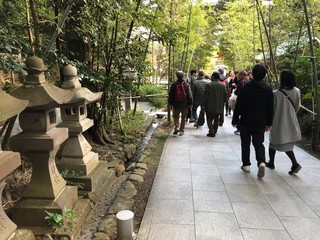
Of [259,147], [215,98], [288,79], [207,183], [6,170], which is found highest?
[288,79]

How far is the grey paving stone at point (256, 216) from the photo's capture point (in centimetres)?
324

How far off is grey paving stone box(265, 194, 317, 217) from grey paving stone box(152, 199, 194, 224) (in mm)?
1108

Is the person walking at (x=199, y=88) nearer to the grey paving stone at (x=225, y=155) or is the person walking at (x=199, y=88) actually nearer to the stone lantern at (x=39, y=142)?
the grey paving stone at (x=225, y=155)

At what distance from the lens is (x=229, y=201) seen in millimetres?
3854

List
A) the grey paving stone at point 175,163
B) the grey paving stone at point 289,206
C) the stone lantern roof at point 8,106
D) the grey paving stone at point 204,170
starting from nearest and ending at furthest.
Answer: the stone lantern roof at point 8,106 < the grey paving stone at point 289,206 < the grey paving stone at point 204,170 < the grey paving stone at point 175,163

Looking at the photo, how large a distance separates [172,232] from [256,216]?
3.57 feet

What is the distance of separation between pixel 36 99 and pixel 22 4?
2.09m

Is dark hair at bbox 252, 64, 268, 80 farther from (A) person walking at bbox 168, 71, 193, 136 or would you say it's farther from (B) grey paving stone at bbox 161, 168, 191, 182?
(A) person walking at bbox 168, 71, 193, 136

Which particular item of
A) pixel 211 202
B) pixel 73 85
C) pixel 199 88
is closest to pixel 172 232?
pixel 211 202

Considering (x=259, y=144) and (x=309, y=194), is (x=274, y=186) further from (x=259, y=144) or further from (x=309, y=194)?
(x=259, y=144)

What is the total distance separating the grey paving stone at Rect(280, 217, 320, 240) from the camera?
3033 mm

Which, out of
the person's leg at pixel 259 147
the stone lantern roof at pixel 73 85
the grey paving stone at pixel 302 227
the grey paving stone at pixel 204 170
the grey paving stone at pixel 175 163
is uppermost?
the stone lantern roof at pixel 73 85

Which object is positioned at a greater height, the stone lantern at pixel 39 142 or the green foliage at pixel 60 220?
the stone lantern at pixel 39 142

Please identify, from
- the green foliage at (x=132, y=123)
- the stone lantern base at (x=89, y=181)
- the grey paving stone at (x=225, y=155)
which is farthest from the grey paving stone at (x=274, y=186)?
the green foliage at (x=132, y=123)
